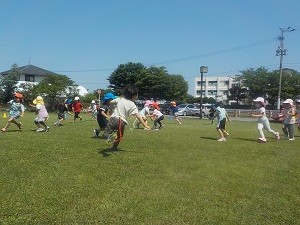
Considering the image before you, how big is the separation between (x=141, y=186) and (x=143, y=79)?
200 ft

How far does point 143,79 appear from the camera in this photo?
67.1 meters

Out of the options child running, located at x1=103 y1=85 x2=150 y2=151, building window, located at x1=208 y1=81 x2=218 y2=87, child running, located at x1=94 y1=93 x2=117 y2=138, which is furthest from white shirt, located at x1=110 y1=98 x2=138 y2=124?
building window, located at x1=208 y1=81 x2=218 y2=87

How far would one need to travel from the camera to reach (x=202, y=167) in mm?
8289

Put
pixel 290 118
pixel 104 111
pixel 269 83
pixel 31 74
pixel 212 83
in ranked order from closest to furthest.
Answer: pixel 104 111 → pixel 290 118 → pixel 269 83 → pixel 31 74 → pixel 212 83

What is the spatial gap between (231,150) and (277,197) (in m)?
4.30

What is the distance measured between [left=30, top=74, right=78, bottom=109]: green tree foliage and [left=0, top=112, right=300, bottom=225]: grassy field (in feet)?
132

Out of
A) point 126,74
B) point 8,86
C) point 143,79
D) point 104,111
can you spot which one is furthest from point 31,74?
point 104,111

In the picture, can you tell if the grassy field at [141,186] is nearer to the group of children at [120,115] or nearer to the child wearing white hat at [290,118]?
the group of children at [120,115]

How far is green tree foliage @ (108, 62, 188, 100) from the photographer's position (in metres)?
67.6

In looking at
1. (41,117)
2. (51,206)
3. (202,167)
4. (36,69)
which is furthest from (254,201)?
(36,69)

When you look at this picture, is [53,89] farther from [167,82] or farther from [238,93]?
[238,93]

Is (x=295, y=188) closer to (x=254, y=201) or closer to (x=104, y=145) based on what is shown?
(x=254, y=201)

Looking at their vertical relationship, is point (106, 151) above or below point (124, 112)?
below

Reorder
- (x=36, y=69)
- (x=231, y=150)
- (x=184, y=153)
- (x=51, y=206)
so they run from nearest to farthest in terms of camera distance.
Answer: (x=51, y=206), (x=184, y=153), (x=231, y=150), (x=36, y=69)
